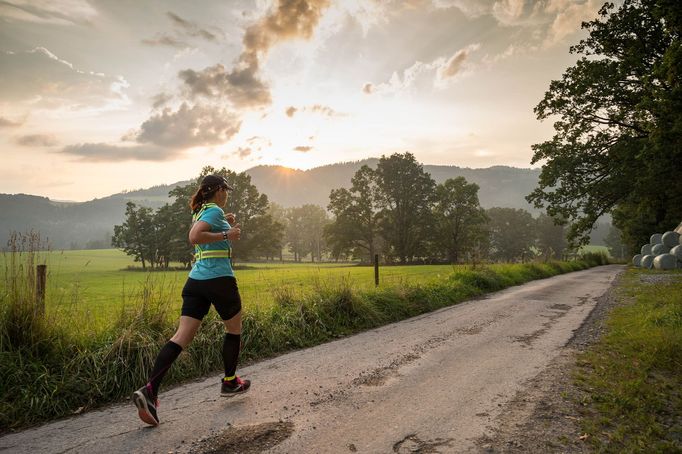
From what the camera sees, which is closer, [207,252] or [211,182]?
[207,252]

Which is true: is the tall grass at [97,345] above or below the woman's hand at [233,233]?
below

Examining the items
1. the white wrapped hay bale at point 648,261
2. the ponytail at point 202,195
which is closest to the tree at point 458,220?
the white wrapped hay bale at point 648,261

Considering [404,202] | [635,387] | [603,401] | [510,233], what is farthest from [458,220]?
[603,401]

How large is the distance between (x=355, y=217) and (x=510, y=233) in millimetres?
47415

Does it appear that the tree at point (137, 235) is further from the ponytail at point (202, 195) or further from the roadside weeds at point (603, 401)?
the roadside weeds at point (603, 401)

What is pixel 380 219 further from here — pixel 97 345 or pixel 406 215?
pixel 97 345

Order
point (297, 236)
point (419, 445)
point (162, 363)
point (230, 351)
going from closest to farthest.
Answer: point (419, 445) → point (162, 363) → point (230, 351) → point (297, 236)

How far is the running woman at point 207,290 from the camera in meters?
3.77

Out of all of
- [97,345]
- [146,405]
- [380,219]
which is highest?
[380,219]

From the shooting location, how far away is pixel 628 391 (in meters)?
4.17

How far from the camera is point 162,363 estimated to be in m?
3.76

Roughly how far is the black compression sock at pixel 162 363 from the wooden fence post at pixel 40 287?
2.30 meters

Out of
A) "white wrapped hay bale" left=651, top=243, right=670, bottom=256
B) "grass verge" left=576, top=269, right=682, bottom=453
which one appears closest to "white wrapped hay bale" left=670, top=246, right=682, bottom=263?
"white wrapped hay bale" left=651, top=243, right=670, bottom=256

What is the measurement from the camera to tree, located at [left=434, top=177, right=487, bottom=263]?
55.1 metres
